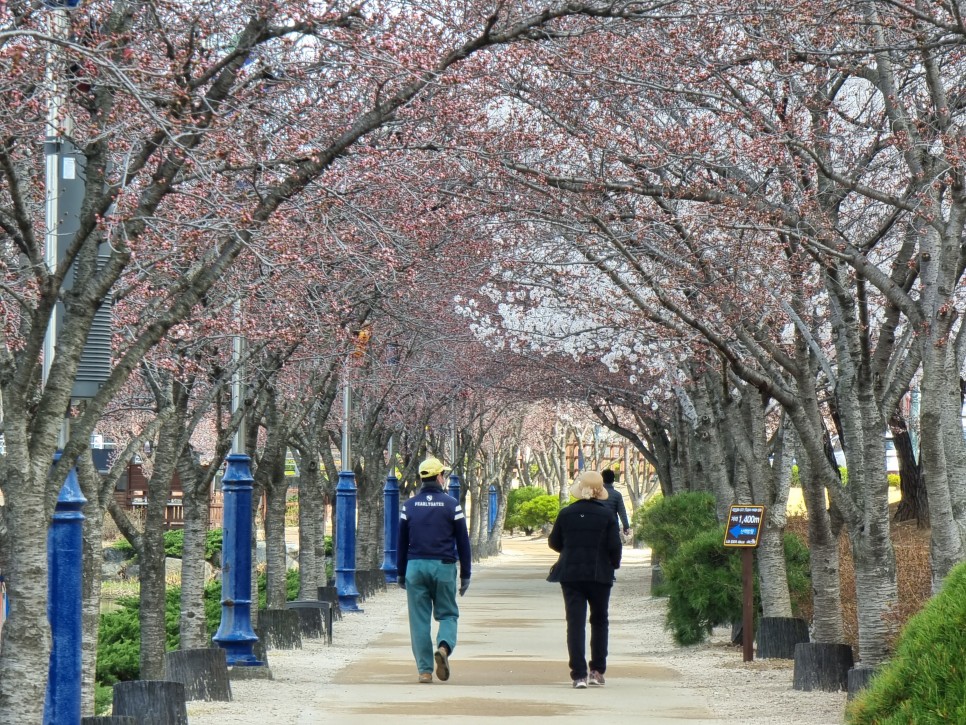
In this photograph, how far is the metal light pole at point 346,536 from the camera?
80.6ft

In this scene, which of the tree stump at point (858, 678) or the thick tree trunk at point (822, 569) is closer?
the tree stump at point (858, 678)

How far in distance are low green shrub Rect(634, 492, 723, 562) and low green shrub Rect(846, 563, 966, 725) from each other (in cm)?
1791

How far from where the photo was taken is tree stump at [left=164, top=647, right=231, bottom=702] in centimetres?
1184

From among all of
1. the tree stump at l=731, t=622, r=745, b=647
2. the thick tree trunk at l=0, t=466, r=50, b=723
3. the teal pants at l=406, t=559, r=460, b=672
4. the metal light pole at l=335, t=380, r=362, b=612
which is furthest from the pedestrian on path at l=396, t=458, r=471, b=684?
the metal light pole at l=335, t=380, r=362, b=612

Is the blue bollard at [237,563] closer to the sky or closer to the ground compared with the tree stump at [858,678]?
closer to the sky

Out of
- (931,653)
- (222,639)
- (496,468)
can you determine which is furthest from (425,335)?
(496,468)

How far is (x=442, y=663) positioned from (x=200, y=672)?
6.76 ft

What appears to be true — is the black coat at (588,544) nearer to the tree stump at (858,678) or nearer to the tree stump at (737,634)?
the tree stump at (858,678)

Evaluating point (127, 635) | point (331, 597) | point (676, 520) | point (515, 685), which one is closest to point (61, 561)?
point (515, 685)

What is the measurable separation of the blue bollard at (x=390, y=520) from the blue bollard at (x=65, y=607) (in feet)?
86.4

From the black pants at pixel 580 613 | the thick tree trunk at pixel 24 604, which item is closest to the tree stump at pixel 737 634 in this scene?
the black pants at pixel 580 613

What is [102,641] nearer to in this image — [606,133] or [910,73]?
[606,133]

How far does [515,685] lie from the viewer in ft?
42.8

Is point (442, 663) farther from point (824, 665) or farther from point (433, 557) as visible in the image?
point (824, 665)
